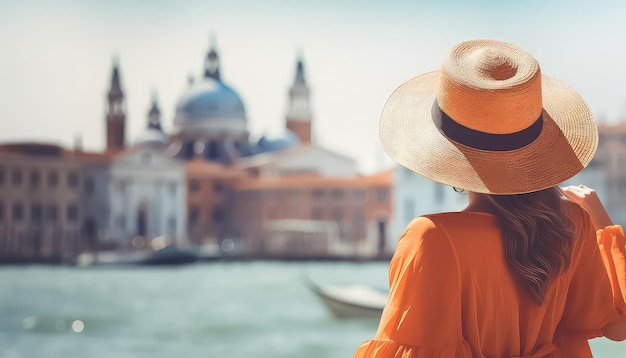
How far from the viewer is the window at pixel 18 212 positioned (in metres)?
20.5

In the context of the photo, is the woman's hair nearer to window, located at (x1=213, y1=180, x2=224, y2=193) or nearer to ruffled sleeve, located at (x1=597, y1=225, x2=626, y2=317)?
ruffled sleeve, located at (x1=597, y1=225, x2=626, y2=317)

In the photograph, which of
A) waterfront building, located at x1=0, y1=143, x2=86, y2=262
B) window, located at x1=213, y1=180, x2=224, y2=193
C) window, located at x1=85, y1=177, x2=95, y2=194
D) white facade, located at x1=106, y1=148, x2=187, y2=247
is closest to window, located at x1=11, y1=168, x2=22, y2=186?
waterfront building, located at x1=0, y1=143, x2=86, y2=262

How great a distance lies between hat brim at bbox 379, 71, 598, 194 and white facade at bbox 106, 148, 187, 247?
20.7m

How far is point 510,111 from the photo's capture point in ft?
2.22

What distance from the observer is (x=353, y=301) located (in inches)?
358

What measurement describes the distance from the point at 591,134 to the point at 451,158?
0.09 meters

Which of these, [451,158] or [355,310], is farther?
[355,310]

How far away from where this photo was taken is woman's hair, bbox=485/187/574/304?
2.21ft

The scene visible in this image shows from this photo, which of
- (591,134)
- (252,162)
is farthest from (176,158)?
(591,134)

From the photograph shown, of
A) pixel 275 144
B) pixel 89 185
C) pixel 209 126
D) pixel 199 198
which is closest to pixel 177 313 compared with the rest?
pixel 89 185

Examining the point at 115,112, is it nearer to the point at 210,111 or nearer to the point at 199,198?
the point at 210,111

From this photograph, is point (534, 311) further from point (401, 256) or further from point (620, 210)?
point (620, 210)

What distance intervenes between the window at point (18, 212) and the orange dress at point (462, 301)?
66.8 feet

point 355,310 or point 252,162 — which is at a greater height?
point 252,162
